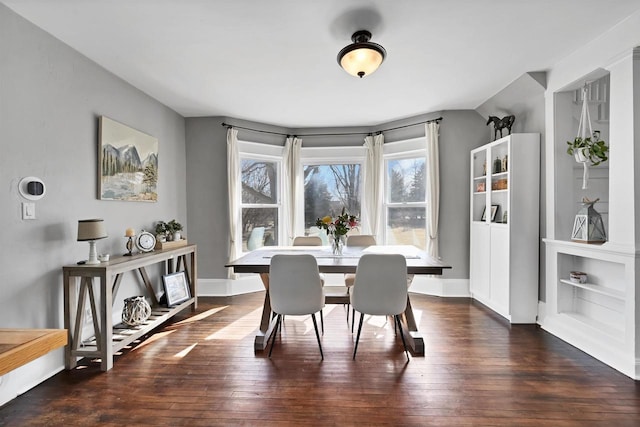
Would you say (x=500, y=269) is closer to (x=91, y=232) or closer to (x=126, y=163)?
(x=91, y=232)

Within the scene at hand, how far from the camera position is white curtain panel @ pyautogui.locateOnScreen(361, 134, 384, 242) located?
494 cm

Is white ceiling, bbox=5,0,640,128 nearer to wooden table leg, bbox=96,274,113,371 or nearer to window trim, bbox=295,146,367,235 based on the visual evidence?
window trim, bbox=295,146,367,235

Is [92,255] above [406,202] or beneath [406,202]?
beneath

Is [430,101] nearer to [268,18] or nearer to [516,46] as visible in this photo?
[516,46]

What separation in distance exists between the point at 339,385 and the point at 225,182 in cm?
328

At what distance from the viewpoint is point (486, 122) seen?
14.6ft

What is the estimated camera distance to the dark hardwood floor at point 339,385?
1.95 meters

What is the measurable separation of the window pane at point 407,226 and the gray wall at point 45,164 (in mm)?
3574

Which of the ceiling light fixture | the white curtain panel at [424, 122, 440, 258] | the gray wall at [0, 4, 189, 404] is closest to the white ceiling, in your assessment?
the ceiling light fixture

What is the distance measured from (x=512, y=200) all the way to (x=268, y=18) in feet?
9.70

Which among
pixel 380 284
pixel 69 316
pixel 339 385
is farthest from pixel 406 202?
pixel 69 316

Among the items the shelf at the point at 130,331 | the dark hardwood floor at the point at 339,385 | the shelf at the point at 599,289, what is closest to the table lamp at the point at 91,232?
the shelf at the point at 130,331

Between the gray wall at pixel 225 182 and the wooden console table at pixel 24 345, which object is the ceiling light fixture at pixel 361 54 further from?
the gray wall at pixel 225 182

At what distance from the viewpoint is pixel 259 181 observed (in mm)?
5070
